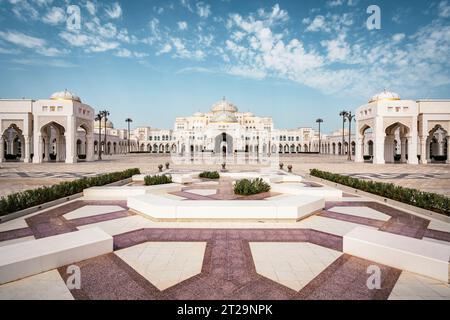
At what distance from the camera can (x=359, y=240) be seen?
4.66 m

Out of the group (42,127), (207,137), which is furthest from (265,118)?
(42,127)

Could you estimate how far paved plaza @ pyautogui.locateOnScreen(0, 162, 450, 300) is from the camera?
353 centimetres

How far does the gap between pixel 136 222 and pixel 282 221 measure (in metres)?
4.29

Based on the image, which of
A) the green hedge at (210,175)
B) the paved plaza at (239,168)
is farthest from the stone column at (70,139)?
the green hedge at (210,175)

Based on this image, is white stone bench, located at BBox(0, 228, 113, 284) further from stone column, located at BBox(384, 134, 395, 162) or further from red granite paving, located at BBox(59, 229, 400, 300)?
stone column, located at BBox(384, 134, 395, 162)

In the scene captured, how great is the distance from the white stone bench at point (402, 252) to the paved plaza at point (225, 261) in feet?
0.38

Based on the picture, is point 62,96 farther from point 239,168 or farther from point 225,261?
point 225,261

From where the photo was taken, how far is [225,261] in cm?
450

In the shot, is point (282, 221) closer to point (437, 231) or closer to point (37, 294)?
point (437, 231)

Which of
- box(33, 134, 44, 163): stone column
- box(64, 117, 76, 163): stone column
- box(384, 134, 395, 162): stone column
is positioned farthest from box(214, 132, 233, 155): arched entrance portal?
box(33, 134, 44, 163): stone column

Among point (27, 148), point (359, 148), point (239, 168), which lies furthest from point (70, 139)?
point (359, 148)

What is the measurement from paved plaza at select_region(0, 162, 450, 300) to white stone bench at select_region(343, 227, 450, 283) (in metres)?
0.12

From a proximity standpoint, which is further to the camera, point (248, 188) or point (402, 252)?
point (248, 188)

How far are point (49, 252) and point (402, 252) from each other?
6.06m
